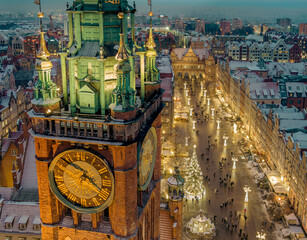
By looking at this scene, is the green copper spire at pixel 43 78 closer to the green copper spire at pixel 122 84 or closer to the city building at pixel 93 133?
the city building at pixel 93 133

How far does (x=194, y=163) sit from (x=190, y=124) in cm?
5221

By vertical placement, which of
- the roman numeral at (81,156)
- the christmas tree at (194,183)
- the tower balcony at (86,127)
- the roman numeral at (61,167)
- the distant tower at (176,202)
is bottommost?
the christmas tree at (194,183)

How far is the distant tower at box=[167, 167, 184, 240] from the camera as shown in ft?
130

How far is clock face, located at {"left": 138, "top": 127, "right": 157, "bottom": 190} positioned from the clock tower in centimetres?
24

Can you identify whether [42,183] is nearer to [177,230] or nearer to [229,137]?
[177,230]

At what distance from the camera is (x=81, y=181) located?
2691cm

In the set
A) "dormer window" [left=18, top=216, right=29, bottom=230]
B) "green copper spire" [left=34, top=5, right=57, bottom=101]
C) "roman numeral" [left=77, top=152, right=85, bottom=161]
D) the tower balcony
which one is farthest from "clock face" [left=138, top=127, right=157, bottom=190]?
"dormer window" [left=18, top=216, right=29, bottom=230]

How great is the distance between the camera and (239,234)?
67938mm

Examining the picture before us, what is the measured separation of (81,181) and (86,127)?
421cm

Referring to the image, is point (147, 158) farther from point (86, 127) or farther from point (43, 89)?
point (43, 89)

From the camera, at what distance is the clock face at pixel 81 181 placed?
2631 cm

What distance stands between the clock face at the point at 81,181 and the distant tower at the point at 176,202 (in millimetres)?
14082

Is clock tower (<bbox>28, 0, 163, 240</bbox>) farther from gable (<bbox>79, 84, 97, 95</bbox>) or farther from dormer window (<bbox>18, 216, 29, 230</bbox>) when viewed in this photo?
dormer window (<bbox>18, 216, 29, 230</bbox>)

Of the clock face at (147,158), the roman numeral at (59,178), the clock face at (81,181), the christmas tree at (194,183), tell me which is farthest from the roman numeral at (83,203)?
the christmas tree at (194,183)
